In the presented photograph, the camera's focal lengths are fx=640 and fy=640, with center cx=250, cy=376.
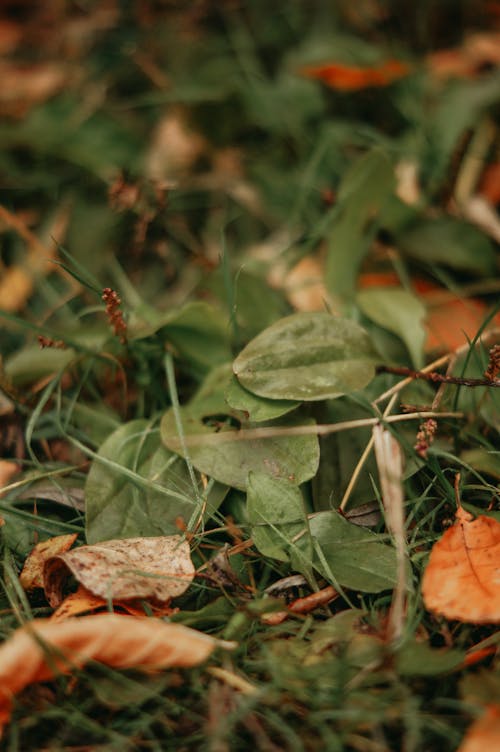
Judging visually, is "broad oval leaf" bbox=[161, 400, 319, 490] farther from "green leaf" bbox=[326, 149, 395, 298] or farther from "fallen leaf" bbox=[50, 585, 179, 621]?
"green leaf" bbox=[326, 149, 395, 298]

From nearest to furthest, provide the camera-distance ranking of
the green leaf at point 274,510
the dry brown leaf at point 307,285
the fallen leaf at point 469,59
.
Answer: the green leaf at point 274,510 < the dry brown leaf at point 307,285 < the fallen leaf at point 469,59

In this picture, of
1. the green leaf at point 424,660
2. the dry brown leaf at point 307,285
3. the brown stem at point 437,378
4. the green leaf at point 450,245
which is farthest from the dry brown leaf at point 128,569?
the green leaf at point 450,245

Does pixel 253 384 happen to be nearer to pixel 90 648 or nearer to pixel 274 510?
pixel 274 510

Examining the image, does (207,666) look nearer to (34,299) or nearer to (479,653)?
(479,653)

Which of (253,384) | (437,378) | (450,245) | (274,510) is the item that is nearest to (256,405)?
(253,384)

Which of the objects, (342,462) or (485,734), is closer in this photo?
(485,734)

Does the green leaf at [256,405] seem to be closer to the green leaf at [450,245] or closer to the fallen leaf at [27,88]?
the green leaf at [450,245]
